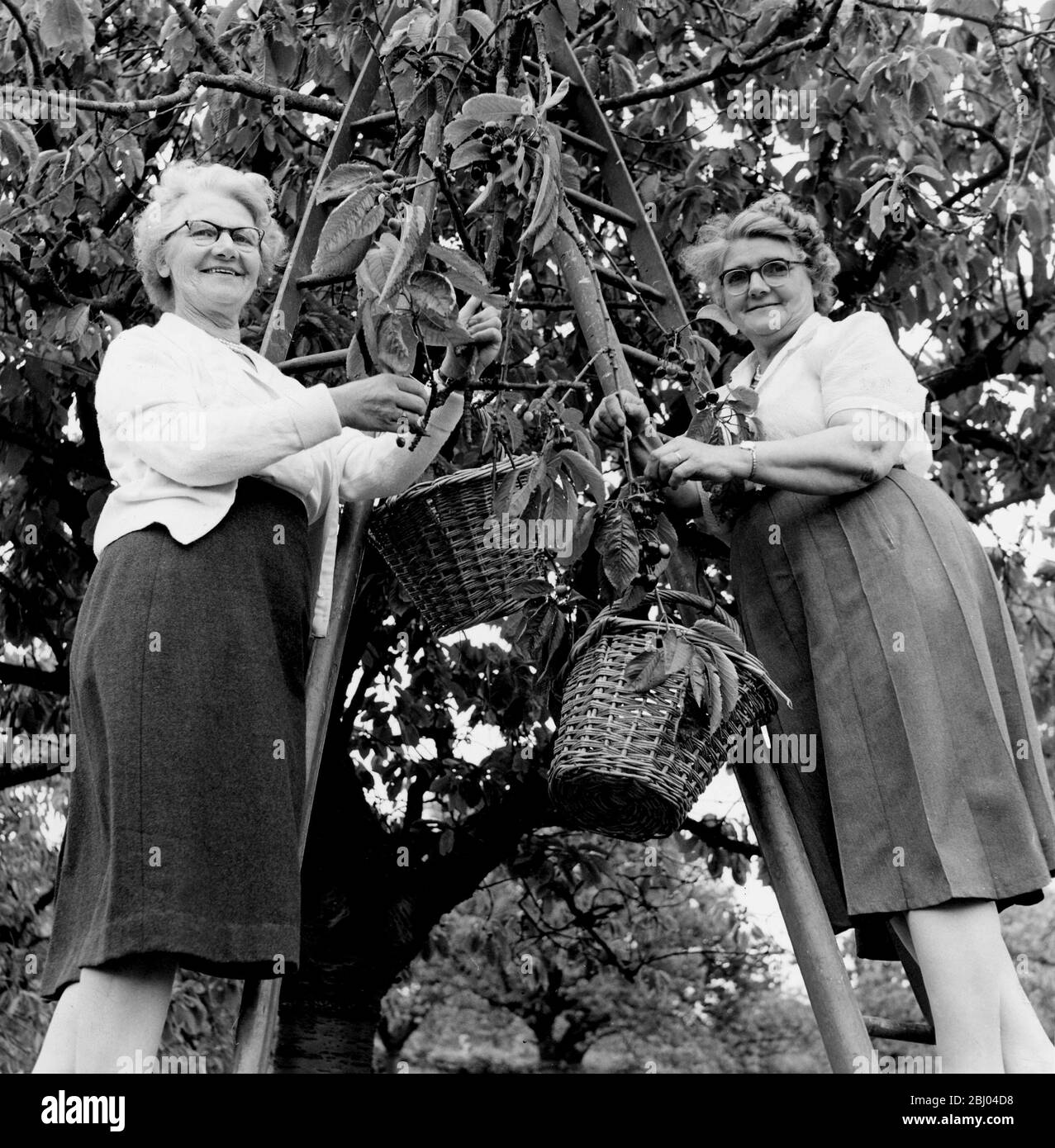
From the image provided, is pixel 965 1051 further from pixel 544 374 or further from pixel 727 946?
pixel 727 946

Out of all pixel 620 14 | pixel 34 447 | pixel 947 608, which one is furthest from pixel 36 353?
pixel 947 608

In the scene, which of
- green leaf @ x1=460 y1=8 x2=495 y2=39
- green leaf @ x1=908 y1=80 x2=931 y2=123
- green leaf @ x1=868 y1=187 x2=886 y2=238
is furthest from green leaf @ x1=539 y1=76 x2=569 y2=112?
green leaf @ x1=908 y1=80 x2=931 y2=123

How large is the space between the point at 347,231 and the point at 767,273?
106 cm

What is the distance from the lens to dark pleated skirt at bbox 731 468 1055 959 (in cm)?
258

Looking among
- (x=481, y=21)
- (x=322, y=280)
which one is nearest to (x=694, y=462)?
(x=322, y=280)

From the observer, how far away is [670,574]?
9.98 ft

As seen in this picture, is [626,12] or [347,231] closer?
[347,231]

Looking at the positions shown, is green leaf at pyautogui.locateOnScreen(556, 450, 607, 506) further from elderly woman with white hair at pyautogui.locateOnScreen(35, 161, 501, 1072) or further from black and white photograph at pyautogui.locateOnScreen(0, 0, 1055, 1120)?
elderly woman with white hair at pyautogui.locateOnScreen(35, 161, 501, 1072)

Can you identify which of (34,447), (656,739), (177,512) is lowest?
(656,739)

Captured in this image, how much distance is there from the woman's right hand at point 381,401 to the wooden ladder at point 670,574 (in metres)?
0.20

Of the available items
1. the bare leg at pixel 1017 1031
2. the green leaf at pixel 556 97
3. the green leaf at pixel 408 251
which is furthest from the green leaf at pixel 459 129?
the bare leg at pixel 1017 1031

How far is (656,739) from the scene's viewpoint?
2459mm

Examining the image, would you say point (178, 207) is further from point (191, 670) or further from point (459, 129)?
point (191, 670)

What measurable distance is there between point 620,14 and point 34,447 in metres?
2.46
